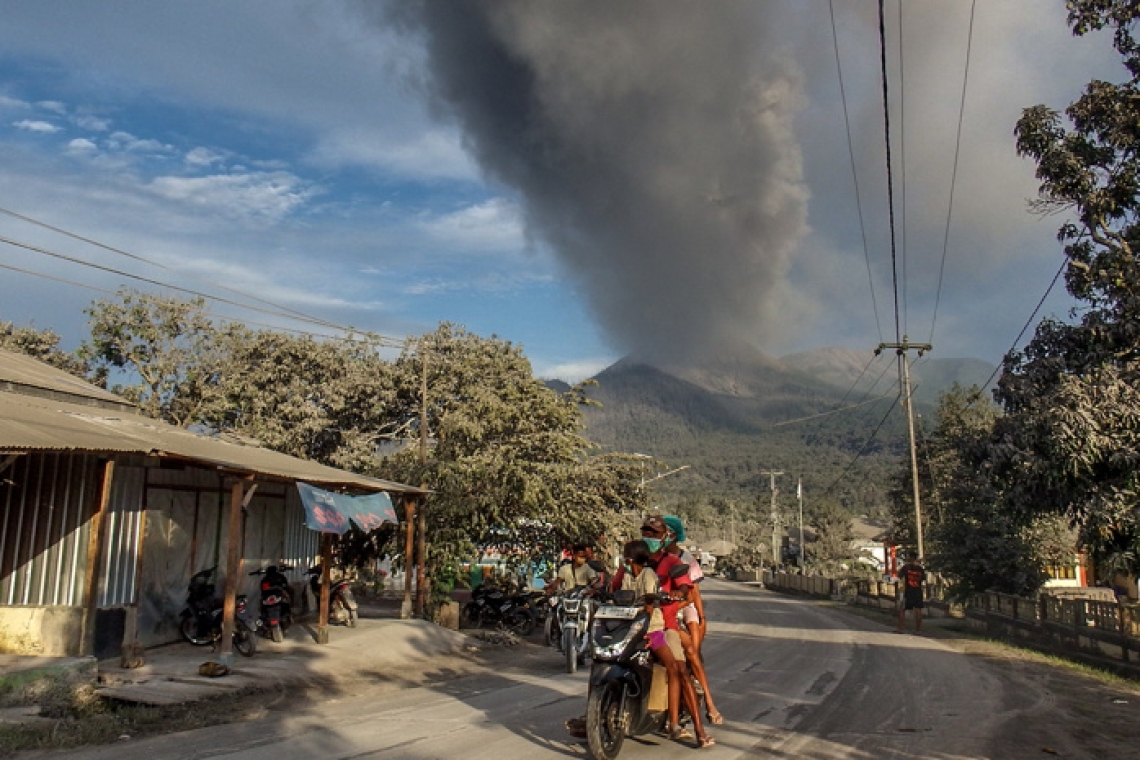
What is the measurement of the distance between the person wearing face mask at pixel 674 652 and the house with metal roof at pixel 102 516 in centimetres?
639

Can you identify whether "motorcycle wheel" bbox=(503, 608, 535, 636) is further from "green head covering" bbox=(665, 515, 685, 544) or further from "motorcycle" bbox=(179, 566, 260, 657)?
"green head covering" bbox=(665, 515, 685, 544)

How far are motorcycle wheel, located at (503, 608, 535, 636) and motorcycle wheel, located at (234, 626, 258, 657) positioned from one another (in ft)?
22.6

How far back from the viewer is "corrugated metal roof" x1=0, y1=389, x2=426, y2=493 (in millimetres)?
9180

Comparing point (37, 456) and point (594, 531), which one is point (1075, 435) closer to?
point (594, 531)

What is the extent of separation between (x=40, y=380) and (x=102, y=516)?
5.71 metres

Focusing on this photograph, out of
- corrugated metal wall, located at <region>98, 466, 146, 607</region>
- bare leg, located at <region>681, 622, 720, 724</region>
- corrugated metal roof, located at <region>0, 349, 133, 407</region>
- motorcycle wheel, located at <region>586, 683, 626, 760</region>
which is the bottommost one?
motorcycle wheel, located at <region>586, 683, 626, 760</region>

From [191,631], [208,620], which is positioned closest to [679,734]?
[208,620]

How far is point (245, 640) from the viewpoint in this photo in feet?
39.3

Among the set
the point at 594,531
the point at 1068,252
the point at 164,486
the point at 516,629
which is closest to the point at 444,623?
the point at 516,629

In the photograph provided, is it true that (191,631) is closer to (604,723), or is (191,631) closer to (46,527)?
(46,527)

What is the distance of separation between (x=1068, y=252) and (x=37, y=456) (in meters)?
15.5

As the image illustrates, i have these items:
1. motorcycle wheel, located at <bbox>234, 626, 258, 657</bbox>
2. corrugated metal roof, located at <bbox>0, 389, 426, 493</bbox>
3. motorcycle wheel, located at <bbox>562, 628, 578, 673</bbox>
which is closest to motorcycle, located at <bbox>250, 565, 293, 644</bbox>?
motorcycle wheel, located at <bbox>234, 626, 258, 657</bbox>

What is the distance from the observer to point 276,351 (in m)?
29.1

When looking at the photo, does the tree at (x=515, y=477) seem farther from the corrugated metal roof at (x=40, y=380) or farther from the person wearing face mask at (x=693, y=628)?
the person wearing face mask at (x=693, y=628)
